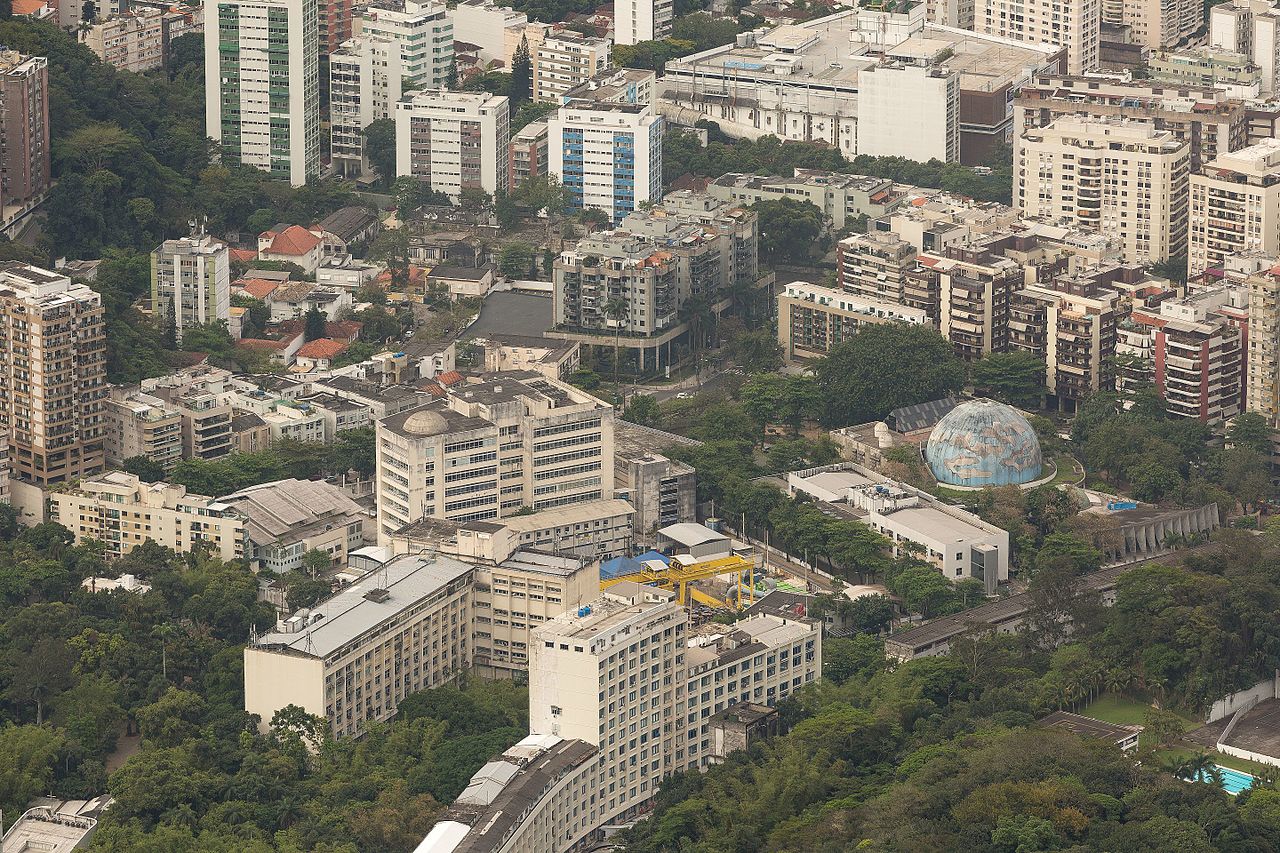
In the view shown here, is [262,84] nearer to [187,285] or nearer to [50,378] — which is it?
[187,285]

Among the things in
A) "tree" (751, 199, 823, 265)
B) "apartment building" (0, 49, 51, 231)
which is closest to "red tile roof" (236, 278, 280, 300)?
"apartment building" (0, 49, 51, 231)

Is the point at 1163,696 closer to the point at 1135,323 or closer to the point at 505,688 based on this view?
the point at 505,688

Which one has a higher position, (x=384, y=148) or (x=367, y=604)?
(x=384, y=148)

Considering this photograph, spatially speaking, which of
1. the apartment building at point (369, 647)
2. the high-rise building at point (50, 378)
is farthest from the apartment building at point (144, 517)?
the apartment building at point (369, 647)

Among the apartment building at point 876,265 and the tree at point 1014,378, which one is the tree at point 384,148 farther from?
the tree at point 1014,378

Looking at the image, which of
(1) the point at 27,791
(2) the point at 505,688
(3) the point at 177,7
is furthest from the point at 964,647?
(3) the point at 177,7

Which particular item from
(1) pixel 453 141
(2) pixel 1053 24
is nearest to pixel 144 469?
(1) pixel 453 141

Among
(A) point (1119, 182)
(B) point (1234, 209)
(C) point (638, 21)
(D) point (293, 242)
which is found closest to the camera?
(B) point (1234, 209)
